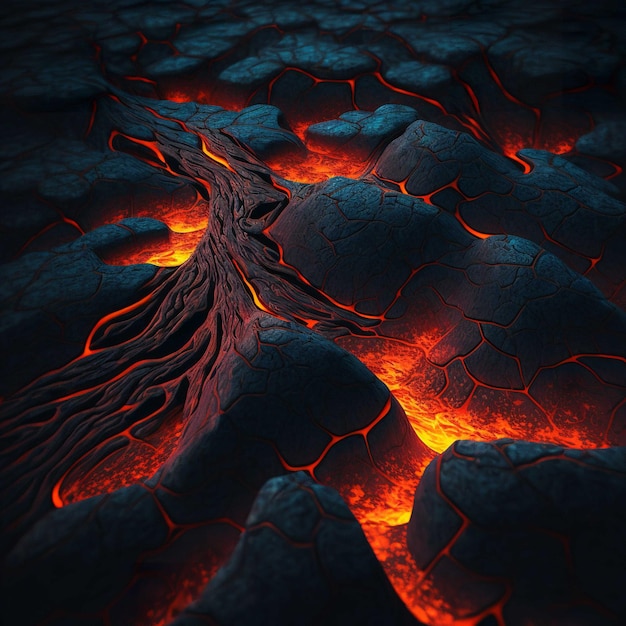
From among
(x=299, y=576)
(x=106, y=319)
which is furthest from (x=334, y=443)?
(x=106, y=319)

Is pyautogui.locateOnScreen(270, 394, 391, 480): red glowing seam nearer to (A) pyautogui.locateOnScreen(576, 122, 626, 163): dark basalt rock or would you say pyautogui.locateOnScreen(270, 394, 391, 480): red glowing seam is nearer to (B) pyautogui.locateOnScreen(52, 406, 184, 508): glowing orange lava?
(B) pyautogui.locateOnScreen(52, 406, 184, 508): glowing orange lava

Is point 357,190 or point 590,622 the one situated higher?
point 357,190

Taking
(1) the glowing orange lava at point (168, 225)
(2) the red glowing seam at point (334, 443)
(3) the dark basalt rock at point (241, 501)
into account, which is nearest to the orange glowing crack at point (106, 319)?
(1) the glowing orange lava at point (168, 225)

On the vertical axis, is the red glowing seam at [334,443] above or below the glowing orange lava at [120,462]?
above

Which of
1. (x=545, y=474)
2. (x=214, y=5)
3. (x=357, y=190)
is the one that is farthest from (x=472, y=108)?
(x=545, y=474)

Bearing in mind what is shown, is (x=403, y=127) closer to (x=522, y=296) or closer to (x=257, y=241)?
(x=257, y=241)

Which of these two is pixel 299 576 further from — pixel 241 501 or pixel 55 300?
pixel 55 300

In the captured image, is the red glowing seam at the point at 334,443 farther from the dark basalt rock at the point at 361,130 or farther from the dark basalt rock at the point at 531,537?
the dark basalt rock at the point at 361,130
